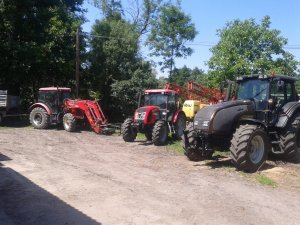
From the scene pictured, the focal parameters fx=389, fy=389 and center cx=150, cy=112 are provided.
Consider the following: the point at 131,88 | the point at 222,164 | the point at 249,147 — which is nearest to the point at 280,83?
the point at 249,147

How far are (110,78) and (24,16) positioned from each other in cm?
645

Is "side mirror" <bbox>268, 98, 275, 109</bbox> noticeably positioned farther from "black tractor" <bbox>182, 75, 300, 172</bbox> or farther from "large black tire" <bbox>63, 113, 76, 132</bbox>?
"large black tire" <bbox>63, 113, 76, 132</bbox>

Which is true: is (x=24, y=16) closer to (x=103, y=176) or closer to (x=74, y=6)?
(x=74, y=6)

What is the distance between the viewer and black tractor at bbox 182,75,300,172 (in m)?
9.48

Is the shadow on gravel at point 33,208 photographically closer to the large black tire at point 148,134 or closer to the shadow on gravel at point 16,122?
the large black tire at point 148,134

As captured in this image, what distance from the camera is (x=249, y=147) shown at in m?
9.39

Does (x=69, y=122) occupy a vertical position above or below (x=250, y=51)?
below

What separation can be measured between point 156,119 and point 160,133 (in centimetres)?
97

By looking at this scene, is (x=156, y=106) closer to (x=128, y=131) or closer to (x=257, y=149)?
(x=128, y=131)

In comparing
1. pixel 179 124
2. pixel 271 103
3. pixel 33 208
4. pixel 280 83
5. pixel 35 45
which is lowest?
pixel 33 208

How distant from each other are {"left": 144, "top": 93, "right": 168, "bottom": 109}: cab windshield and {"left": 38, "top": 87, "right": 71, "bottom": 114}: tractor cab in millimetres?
5095

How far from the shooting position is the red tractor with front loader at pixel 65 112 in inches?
701

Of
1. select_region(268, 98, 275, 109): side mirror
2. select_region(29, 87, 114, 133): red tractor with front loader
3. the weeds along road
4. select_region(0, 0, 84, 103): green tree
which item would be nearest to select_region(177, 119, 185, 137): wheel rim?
select_region(29, 87, 114, 133): red tractor with front loader

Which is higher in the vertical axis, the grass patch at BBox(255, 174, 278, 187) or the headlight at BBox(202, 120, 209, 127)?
the headlight at BBox(202, 120, 209, 127)
